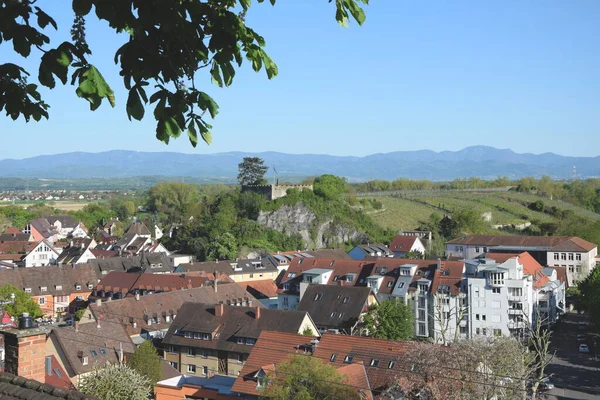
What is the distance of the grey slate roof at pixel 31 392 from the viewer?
5.25 meters

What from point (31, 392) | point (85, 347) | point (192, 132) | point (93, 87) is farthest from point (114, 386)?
point (93, 87)

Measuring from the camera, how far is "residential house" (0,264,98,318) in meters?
41.4

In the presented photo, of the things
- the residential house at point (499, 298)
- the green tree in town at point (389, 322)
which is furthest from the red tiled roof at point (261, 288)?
the residential house at point (499, 298)

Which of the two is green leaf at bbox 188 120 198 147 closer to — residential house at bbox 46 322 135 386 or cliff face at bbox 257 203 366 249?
residential house at bbox 46 322 135 386

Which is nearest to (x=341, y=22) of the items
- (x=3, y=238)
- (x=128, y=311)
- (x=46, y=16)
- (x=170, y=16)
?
(x=170, y=16)

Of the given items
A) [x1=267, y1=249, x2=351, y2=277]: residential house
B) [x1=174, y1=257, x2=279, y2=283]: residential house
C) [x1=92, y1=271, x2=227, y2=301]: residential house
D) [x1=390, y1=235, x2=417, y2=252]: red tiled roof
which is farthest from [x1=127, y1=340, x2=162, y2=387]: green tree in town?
[x1=390, y1=235, x2=417, y2=252]: red tiled roof

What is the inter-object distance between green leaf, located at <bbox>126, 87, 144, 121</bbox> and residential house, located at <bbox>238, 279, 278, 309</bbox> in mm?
40350

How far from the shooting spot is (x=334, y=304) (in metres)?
33.6

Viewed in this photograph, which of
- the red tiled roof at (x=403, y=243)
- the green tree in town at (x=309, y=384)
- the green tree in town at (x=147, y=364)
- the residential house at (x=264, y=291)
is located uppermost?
the green tree in town at (x=309, y=384)

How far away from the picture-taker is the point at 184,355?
28562 mm

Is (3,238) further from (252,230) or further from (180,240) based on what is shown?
(252,230)

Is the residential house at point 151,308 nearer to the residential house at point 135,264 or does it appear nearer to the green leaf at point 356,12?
the residential house at point 135,264

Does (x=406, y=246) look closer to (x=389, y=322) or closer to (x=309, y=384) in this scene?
(x=389, y=322)

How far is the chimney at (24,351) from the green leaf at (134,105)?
27.0 ft
